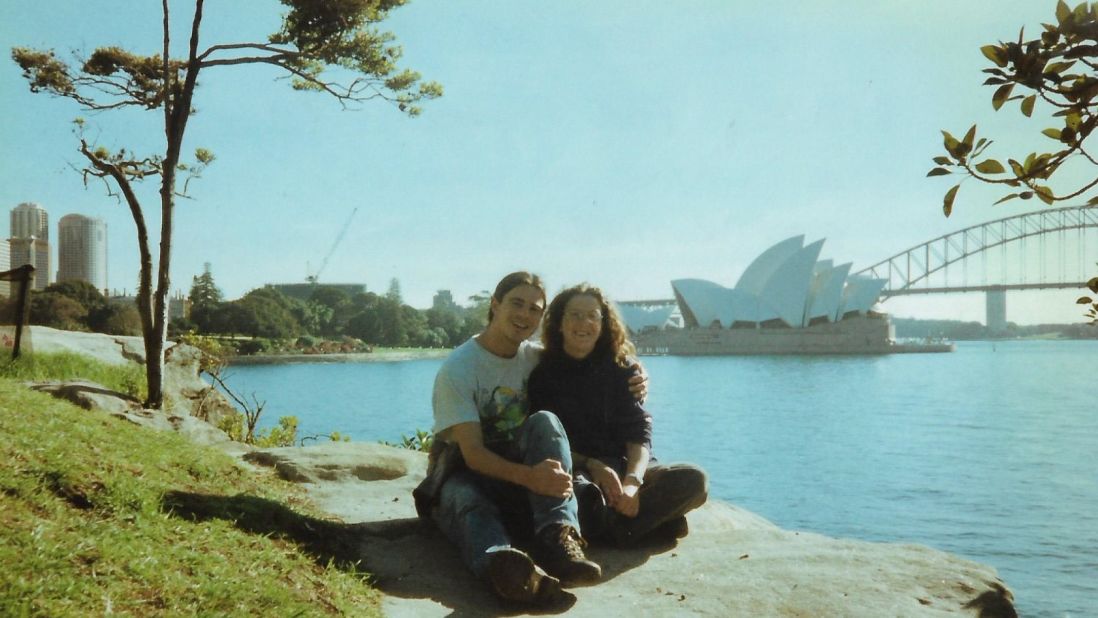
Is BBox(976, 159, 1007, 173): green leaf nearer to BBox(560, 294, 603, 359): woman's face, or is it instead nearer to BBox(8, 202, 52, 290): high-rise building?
BBox(560, 294, 603, 359): woman's face

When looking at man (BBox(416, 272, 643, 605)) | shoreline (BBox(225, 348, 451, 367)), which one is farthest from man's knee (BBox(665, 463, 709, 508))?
shoreline (BBox(225, 348, 451, 367))

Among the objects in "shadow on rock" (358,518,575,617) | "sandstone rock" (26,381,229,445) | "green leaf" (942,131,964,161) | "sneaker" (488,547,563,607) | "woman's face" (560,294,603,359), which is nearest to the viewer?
"green leaf" (942,131,964,161)

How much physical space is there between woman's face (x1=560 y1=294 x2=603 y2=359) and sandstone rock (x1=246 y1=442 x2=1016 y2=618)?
778mm

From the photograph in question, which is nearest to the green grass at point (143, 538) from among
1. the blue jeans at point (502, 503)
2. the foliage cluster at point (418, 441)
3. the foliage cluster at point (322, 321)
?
the blue jeans at point (502, 503)

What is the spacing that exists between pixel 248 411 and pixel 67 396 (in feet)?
9.82

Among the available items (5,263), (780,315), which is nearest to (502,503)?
(5,263)

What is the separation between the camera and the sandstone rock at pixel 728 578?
8.35 ft

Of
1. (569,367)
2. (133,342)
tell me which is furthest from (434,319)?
(569,367)

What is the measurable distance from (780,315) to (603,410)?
5741 cm

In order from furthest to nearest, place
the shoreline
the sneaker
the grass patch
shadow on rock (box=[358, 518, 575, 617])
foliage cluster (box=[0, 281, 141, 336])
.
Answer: the shoreline, foliage cluster (box=[0, 281, 141, 336]), the grass patch, shadow on rock (box=[358, 518, 575, 617]), the sneaker

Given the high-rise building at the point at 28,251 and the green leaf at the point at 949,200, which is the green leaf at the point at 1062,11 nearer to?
the green leaf at the point at 949,200

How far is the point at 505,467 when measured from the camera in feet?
8.91

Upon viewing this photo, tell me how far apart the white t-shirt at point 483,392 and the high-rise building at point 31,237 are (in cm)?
687

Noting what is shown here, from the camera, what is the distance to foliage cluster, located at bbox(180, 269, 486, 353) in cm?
2000
